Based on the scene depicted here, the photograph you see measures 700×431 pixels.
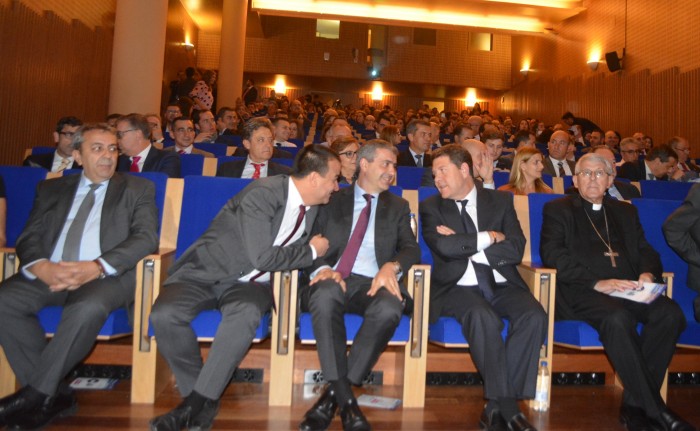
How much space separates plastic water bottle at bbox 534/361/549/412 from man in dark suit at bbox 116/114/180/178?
2552 mm

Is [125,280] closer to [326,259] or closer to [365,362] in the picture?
[326,259]

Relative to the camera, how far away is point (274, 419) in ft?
7.68

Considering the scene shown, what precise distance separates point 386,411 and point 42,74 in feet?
20.2

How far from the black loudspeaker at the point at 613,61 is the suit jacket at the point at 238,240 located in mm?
10526

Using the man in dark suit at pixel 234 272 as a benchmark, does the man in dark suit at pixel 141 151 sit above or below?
above

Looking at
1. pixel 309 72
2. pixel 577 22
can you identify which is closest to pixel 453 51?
pixel 309 72

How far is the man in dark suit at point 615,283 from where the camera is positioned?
2369 mm

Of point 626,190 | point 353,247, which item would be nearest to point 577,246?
point 353,247

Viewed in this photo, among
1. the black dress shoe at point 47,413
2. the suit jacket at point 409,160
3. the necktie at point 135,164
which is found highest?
the suit jacket at point 409,160

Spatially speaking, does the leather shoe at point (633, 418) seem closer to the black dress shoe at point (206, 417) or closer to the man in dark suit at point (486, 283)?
the man in dark suit at point (486, 283)

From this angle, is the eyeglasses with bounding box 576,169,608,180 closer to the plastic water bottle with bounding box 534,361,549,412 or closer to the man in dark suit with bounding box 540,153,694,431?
the man in dark suit with bounding box 540,153,694,431

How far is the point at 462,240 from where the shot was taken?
2.60m

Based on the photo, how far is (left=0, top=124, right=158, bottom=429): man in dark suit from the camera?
86.4 inches

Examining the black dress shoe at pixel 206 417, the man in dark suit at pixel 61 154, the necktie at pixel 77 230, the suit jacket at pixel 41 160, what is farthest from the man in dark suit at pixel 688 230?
the suit jacket at pixel 41 160
